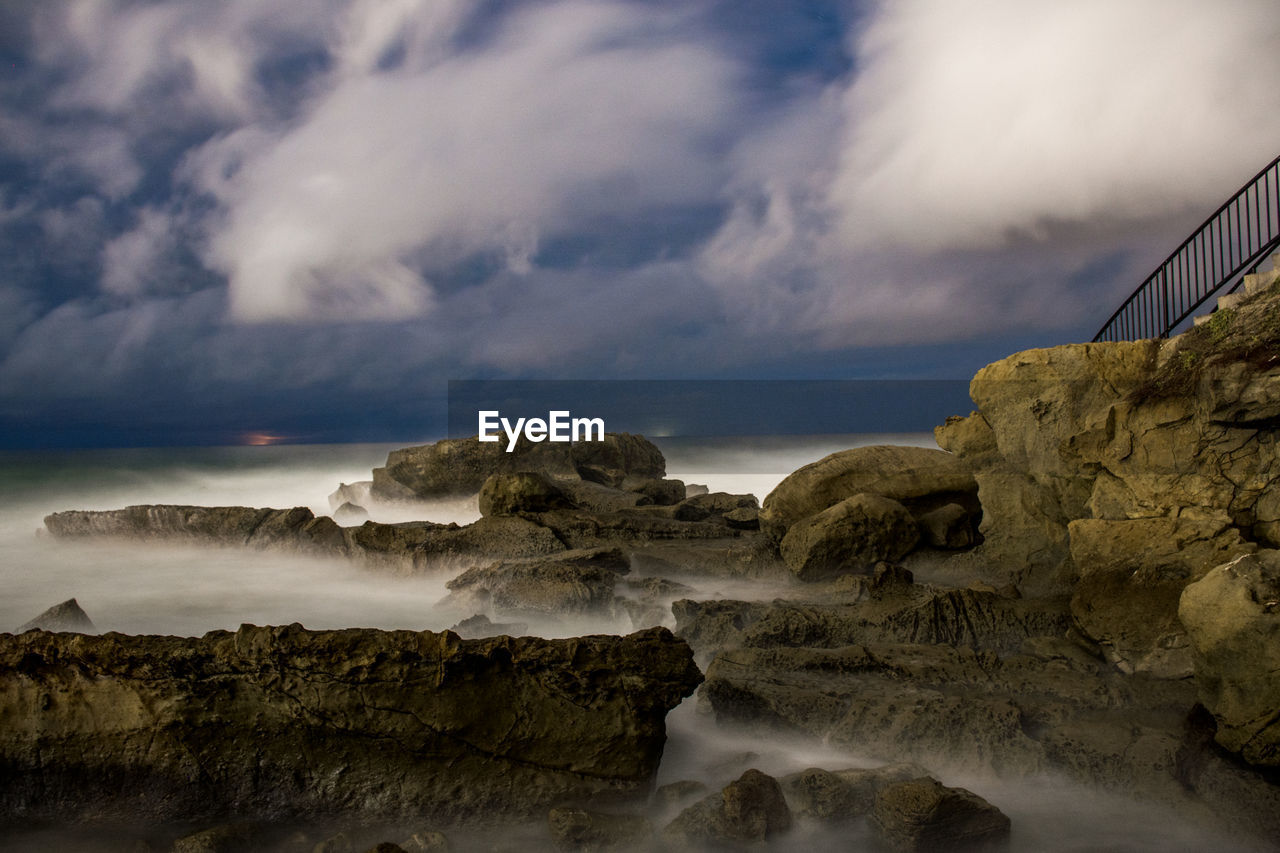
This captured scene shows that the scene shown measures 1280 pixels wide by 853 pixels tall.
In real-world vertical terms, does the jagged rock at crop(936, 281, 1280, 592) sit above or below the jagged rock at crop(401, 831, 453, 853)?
above

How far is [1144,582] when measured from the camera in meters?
5.56

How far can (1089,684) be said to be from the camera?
495 cm

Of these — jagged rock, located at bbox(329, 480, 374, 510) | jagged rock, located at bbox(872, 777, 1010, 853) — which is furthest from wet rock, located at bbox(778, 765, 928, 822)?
jagged rock, located at bbox(329, 480, 374, 510)

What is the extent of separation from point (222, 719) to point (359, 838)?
85cm

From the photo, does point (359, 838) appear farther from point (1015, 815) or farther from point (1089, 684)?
point (1089, 684)

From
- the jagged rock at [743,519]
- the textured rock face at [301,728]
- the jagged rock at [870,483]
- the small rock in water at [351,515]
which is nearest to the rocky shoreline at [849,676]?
the textured rock face at [301,728]

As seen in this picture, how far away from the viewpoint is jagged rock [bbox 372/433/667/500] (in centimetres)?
1584

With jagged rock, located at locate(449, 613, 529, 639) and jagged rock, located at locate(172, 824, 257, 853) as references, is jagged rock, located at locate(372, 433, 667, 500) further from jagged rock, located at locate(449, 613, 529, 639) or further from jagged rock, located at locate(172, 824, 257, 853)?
jagged rock, located at locate(172, 824, 257, 853)

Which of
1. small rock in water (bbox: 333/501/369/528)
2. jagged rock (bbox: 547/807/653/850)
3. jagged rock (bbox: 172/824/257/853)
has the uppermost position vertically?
small rock in water (bbox: 333/501/369/528)

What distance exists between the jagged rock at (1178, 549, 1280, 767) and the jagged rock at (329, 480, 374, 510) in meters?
16.5

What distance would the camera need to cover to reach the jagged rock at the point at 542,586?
7.54 m

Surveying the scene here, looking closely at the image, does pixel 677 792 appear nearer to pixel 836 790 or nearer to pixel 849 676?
pixel 836 790

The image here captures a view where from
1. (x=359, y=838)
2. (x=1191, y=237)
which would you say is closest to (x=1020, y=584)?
(x=1191, y=237)

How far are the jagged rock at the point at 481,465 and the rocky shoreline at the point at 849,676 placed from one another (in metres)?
7.53
